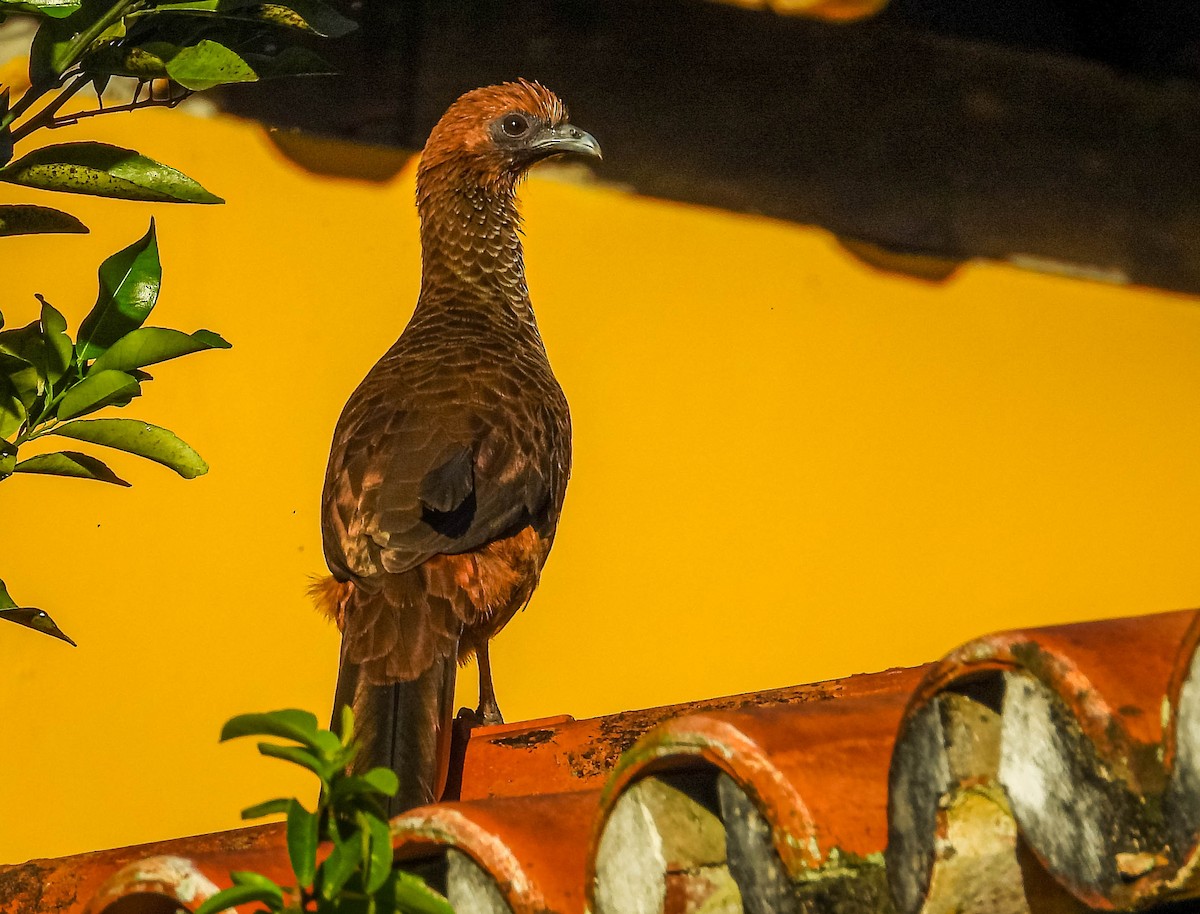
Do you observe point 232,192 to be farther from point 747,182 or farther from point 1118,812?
point 1118,812

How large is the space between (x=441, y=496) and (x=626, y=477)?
4.83ft

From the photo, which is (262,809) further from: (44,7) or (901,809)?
(44,7)

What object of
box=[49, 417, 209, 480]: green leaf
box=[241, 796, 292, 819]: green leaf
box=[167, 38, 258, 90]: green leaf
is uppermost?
box=[167, 38, 258, 90]: green leaf

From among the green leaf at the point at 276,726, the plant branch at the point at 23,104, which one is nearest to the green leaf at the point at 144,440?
the plant branch at the point at 23,104

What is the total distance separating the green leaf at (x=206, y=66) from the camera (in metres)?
2.01

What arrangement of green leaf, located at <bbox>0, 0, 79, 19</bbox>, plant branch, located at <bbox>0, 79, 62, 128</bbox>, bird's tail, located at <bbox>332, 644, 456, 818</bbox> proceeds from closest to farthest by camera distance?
green leaf, located at <bbox>0, 0, 79, 19</bbox>, plant branch, located at <bbox>0, 79, 62, 128</bbox>, bird's tail, located at <bbox>332, 644, 456, 818</bbox>

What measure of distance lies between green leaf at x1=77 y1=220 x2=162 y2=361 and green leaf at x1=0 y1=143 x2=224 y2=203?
6 cm

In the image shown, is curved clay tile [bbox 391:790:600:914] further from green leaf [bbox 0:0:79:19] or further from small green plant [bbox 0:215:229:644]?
green leaf [bbox 0:0:79:19]

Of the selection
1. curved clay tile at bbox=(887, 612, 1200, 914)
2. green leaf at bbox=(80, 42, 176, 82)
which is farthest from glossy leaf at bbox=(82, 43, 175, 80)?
curved clay tile at bbox=(887, 612, 1200, 914)

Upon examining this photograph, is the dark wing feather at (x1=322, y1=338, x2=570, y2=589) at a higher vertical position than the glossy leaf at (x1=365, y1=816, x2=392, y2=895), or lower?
higher

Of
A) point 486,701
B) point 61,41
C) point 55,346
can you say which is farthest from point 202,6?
point 486,701

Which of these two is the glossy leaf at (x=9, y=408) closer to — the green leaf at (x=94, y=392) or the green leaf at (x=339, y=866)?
the green leaf at (x=94, y=392)

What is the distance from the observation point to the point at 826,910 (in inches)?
58.3

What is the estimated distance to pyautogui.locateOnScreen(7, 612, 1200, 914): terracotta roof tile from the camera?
1.32 m
